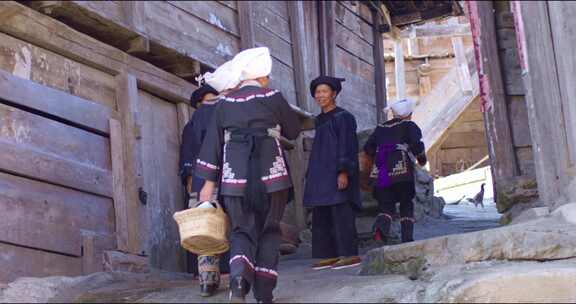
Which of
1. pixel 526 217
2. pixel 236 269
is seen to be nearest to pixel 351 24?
pixel 526 217

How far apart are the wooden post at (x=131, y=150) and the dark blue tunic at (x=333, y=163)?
4.86 ft

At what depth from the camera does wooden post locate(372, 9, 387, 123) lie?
13.4 metres

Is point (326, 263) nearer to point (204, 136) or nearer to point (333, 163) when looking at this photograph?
point (333, 163)

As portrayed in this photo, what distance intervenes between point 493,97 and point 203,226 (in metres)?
4.24

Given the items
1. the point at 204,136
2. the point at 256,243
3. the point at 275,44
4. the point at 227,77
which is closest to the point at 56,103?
the point at 204,136

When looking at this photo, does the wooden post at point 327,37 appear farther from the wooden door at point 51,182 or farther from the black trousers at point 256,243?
the black trousers at point 256,243

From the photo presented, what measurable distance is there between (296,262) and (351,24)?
5540mm

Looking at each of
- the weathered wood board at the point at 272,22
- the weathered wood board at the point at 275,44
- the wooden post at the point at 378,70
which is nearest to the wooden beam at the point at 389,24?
the wooden post at the point at 378,70

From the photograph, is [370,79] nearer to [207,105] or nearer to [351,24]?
[351,24]

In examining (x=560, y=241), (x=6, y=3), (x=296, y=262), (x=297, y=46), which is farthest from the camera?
Answer: (x=297, y=46)

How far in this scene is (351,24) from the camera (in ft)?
43.1

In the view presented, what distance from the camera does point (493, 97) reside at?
8422mm

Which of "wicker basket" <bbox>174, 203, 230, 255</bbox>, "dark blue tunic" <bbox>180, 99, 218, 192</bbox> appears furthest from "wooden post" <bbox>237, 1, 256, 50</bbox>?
"wicker basket" <bbox>174, 203, 230, 255</bbox>

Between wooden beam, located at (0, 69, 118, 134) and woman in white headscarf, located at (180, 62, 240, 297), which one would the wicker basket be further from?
wooden beam, located at (0, 69, 118, 134)
